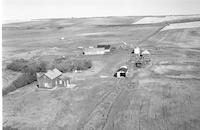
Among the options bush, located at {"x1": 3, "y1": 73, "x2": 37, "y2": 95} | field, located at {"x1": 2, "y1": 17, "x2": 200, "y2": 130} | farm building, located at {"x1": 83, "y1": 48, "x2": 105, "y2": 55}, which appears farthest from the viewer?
farm building, located at {"x1": 83, "y1": 48, "x2": 105, "y2": 55}

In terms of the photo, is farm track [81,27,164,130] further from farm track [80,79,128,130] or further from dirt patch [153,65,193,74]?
dirt patch [153,65,193,74]

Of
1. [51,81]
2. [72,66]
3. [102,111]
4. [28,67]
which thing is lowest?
[102,111]

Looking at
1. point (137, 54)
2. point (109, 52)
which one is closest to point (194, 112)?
point (137, 54)

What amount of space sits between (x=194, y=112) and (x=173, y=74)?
70.2 feet

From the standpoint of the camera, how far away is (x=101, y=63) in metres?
69.9

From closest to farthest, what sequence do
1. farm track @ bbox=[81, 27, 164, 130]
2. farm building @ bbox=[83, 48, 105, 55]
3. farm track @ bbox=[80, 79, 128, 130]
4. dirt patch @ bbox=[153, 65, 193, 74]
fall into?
farm track @ bbox=[81, 27, 164, 130] < farm track @ bbox=[80, 79, 128, 130] < dirt patch @ bbox=[153, 65, 193, 74] < farm building @ bbox=[83, 48, 105, 55]

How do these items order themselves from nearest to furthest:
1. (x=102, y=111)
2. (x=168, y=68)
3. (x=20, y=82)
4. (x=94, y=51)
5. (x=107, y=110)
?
1. (x=102, y=111)
2. (x=107, y=110)
3. (x=20, y=82)
4. (x=168, y=68)
5. (x=94, y=51)

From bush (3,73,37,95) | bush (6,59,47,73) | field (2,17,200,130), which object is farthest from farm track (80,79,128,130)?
bush (6,59,47,73)

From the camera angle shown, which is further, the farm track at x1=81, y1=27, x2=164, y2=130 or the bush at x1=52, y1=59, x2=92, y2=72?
the bush at x1=52, y1=59, x2=92, y2=72

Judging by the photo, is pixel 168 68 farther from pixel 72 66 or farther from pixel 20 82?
pixel 20 82

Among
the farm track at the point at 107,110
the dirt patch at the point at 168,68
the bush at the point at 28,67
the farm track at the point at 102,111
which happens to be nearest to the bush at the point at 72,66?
the bush at the point at 28,67

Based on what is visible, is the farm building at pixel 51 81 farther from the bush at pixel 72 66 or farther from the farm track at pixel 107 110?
the farm track at pixel 107 110

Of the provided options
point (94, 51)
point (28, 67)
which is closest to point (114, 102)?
point (28, 67)

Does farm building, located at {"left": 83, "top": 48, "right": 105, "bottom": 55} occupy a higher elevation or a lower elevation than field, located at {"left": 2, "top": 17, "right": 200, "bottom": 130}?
higher
